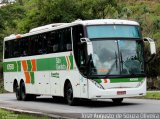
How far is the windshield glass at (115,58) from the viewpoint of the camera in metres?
22.2

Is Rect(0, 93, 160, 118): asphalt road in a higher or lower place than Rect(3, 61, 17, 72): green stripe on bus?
lower

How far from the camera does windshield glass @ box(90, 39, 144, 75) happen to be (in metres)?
22.2

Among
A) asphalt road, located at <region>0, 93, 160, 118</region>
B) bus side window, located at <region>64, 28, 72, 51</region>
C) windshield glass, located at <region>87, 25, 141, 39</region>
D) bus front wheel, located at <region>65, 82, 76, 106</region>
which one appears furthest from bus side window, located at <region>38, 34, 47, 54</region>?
windshield glass, located at <region>87, 25, 141, 39</region>

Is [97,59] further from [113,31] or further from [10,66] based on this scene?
[10,66]

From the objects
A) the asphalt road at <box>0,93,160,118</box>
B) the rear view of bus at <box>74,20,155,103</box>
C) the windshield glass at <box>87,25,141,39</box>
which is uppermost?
the windshield glass at <box>87,25,141,39</box>

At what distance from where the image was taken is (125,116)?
58.2 ft

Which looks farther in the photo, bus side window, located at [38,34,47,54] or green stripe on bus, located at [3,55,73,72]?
bus side window, located at [38,34,47,54]

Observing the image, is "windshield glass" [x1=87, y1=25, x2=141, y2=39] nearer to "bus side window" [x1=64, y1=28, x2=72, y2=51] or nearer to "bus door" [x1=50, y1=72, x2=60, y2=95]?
"bus side window" [x1=64, y1=28, x2=72, y2=51]

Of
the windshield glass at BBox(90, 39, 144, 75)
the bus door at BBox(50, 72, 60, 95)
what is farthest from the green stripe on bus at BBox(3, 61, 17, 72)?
the windshield glass at BBox(90, 39, 144, 75)

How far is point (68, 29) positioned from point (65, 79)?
7.32 ft

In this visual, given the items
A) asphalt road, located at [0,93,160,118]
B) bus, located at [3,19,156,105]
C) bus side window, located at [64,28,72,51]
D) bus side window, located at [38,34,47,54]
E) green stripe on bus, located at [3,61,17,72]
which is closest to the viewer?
asphalt road, located at [0,93,160,118]

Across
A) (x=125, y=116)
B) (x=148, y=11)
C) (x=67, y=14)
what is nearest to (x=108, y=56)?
(x=125, y=116)

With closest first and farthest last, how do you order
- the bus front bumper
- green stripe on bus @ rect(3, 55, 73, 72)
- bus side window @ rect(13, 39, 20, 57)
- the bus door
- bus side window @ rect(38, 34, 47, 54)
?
1. the bus front bumper
2. green stripe on bus @ rect(3, 55, 73, 72)
3. the bus door
4. bus side window @ rect(38, 34, 47, 54)
5. bus side window @ rect(13, 39, 20, 57)

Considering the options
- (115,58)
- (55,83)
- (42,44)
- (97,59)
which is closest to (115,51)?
(115,58)
